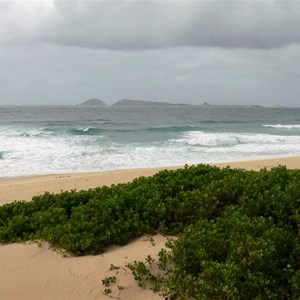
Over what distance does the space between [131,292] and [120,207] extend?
1.38 meters

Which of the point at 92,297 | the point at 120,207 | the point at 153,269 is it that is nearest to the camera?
the point at 92,297

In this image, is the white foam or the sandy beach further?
the white foam

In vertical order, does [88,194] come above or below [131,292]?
above

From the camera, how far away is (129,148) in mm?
25531

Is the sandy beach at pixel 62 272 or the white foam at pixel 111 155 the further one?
the white foam at pixel 111 155

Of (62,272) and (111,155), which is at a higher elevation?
(62,272)

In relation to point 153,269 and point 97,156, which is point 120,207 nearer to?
point 153,269

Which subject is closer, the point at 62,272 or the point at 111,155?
the point at 62,272

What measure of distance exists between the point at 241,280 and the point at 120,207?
2.05m

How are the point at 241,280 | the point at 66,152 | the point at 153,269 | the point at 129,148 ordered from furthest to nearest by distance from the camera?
the point at 129,148 < the point at 66,152 < the point at 153,269 < the point at 241,280

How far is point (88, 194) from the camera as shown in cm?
631

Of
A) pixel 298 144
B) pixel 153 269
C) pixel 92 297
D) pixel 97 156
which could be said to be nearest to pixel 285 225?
pixel 153 269

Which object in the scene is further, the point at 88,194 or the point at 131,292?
the point at 88,194

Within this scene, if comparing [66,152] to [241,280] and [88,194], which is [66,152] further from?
[241,280]
